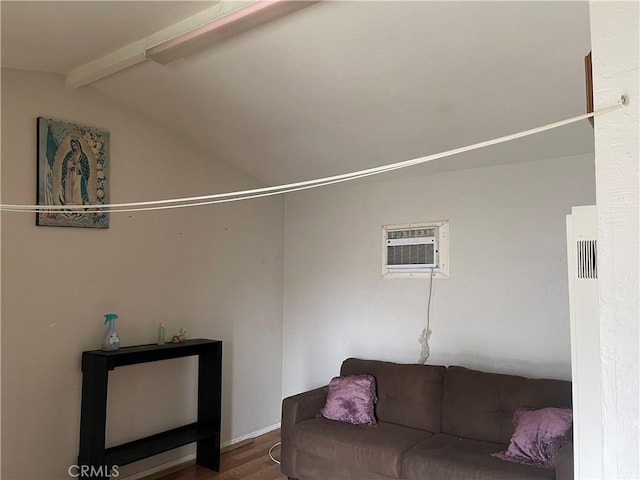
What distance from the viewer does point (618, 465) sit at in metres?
1.04

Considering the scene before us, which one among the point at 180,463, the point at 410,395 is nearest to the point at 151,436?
the point at 180,463

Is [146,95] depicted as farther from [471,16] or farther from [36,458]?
[36,458]

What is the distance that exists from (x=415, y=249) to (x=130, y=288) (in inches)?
83.2

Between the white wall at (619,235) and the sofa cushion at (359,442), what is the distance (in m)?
1.93

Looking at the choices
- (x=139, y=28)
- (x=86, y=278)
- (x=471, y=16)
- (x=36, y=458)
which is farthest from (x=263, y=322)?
(x=471, y=16)

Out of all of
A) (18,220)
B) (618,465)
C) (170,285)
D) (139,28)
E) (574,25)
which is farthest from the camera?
(170,285)

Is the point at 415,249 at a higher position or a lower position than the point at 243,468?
higher

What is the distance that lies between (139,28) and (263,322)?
8.87 ft

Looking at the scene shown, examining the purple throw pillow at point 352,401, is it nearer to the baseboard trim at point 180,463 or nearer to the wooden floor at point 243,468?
the wooden floor at point 243,468

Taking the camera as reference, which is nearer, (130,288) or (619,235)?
(619,235)

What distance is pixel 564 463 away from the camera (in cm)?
228

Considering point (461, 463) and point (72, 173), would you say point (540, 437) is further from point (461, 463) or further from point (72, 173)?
point (72, 173)

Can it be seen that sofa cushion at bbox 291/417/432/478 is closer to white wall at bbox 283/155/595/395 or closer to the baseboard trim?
white wall at bbox 283/155/595/395

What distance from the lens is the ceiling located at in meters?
2.16
